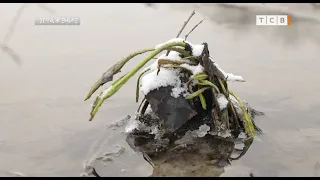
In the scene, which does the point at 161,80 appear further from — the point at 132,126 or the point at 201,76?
the point at 132,126

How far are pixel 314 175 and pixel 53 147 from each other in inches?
51.9

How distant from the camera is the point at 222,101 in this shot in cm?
218

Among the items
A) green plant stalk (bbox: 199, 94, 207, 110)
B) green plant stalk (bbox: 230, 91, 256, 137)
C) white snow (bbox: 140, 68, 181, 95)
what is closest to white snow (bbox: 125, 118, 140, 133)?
white snow (bbox: 140, 68, 181, 95)

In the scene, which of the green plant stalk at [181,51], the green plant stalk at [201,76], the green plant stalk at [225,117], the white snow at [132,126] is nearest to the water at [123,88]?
the white snow at [132,126]

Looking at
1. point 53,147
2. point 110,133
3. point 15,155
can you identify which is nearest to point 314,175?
point 110,133

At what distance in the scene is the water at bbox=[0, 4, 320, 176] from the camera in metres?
2.12

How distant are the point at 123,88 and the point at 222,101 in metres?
1.02

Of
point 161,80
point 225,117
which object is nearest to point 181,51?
point 161,80

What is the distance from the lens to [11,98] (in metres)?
2.83

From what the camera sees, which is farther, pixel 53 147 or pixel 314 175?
pixel 53 147

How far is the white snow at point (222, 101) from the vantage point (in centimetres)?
216

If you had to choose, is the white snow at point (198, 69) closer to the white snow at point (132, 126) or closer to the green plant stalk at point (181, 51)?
the green plant stalk at point (181, 51)

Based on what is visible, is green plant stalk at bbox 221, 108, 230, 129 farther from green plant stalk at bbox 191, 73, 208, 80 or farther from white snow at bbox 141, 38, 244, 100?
green plant stalk at bbox 191, 73, 208, 80

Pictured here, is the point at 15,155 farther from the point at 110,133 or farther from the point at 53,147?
the point at 110,133
